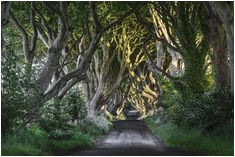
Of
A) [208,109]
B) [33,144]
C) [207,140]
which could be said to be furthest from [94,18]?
[33,144]

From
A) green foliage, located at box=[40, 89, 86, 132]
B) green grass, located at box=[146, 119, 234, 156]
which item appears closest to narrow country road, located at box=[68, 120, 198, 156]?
green grass, located at box=[146, 119, 234, 156]

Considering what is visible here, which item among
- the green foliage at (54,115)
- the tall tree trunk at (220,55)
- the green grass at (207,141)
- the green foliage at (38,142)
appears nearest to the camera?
the green foliage at (38,142)

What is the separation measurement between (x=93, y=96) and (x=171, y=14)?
1490 centimetres

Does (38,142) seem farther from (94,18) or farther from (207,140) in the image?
(94,18)

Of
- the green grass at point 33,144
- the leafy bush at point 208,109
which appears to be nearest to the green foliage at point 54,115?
the green grass at point 33,144

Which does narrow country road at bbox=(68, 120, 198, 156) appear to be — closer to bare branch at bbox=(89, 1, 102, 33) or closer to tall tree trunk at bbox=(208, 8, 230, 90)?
tall tree trunk at bbox=(208, 8, 230, 90)

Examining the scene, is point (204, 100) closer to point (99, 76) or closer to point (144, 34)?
point (99, 76)

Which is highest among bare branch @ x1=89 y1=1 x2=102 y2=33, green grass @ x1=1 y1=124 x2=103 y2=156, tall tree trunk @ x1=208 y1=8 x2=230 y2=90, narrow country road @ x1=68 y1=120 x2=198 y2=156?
bare branch @ x1=89 y1=1 x2=102 y2=33

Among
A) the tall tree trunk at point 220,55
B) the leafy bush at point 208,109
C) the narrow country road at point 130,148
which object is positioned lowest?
the narrow country road at point 130,148

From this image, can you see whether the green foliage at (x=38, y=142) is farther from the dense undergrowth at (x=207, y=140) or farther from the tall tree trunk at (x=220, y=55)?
the tall tree trunk at (x=220, y=55)

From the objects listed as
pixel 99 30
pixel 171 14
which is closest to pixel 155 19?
pixel 171 14

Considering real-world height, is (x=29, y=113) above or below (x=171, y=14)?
below

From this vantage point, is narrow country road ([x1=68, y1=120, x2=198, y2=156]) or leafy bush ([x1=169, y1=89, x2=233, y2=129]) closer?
narrow country road ([x1=68, y1=120, x2=198, y2=156])

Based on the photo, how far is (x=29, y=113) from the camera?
15.9 m
